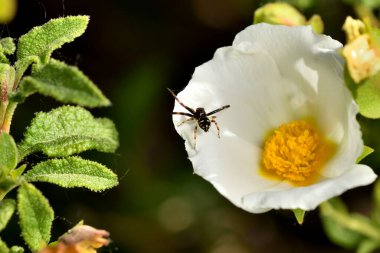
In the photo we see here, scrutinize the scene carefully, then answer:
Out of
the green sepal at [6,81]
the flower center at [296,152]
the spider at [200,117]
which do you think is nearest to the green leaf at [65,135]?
the green sepal at [6,81]

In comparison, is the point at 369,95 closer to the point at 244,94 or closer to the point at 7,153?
the point at 244,94

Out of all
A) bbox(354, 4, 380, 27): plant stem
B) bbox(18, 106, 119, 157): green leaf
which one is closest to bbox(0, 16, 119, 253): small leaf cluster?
bbox(18, 106, 119, 157): green leaf

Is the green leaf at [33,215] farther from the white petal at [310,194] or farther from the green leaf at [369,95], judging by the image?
the green leaf at [369,95]

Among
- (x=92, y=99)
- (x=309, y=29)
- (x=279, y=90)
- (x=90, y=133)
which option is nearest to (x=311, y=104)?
(x=279, y=90)

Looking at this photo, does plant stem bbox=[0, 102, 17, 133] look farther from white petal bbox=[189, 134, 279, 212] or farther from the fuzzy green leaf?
the fuzzy green leaf

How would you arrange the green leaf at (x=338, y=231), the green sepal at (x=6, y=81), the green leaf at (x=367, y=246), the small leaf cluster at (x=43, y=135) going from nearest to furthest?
the small leaf cluster at (x=43, y=135) < the green sepal at (x=6, y=81) < the green leaf at (x=367, y=246) < the green leaf at (x=338, y=231)
